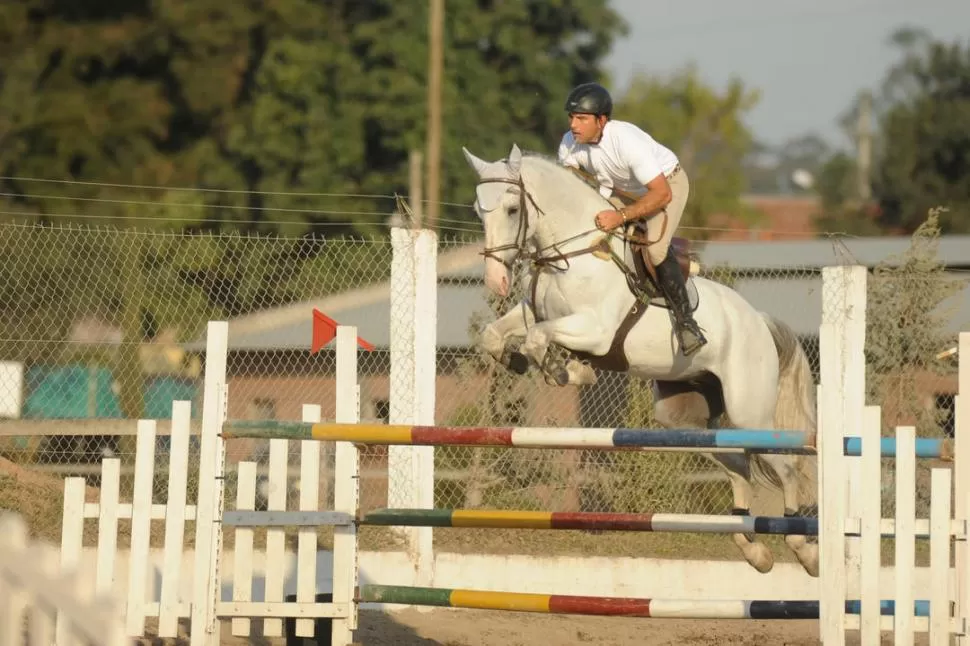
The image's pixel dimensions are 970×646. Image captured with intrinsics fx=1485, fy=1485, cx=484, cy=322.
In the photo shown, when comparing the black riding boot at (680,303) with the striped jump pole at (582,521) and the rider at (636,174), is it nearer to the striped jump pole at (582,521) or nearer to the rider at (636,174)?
the rider at (636,174)

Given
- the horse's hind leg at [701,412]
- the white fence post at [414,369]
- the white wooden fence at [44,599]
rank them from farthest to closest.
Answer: the white fence post at [414,369], the horse's hind leg at [701,412], the white wooden fence at [44,599]

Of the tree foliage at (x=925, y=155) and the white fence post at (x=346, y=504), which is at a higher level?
the tree foliage at (x=925, y=155)

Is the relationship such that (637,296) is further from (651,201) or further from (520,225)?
(520,225)

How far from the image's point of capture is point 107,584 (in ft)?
20.3

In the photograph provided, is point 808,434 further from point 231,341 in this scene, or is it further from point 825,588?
point 231,341

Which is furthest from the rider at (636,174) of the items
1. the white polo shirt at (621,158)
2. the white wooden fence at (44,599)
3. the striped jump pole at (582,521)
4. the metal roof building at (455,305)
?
the white wooden fence at (44,599)

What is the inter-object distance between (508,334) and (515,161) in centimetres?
79

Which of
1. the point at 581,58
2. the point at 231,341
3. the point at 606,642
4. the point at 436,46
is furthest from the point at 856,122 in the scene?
the point at 606,642

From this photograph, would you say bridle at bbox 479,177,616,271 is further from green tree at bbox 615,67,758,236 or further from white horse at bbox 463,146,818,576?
green tree at bbox 615,67,758,236

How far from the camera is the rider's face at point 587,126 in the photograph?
265 inches

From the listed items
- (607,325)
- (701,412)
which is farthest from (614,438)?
(701,412)

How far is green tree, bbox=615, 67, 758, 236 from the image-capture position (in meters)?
46.3

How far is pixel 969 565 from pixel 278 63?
25.4 metres

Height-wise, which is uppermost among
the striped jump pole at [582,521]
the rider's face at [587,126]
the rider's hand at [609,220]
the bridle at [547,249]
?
the rider's face at [587,126]
